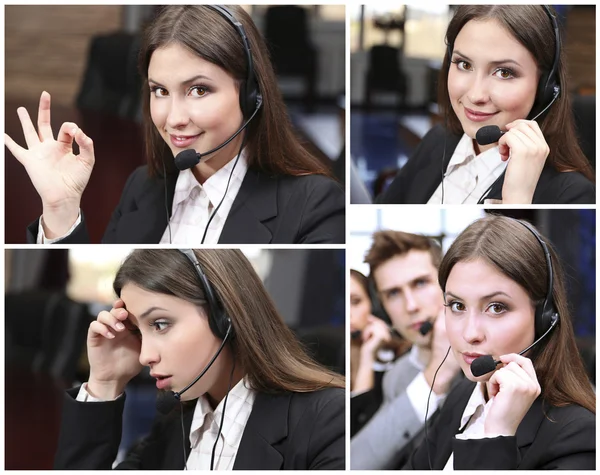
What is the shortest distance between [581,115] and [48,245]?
53.1 inches

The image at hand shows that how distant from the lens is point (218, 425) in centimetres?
223

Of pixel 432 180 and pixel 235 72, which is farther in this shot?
pixel 432 180

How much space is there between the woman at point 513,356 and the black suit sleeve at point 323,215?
273mm

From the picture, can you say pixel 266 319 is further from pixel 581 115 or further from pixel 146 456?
pixel 581 115

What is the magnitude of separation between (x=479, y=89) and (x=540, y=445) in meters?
0.85

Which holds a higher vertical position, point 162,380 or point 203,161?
point 203,161

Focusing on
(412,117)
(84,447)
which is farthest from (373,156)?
(84,447)

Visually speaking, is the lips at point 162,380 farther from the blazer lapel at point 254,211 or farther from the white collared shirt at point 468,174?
the white collared shirt at point 468,174

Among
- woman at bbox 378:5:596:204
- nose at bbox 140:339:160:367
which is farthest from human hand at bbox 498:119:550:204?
nose at bbox 140:339:160:367

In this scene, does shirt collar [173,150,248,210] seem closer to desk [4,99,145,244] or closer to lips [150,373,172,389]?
desk [4,99,145,244]

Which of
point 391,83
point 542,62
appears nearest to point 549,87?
point 542,62

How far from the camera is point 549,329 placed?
2133mm

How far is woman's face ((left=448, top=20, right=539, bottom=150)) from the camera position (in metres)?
2.14

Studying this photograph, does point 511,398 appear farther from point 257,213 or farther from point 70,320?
point 70,320
